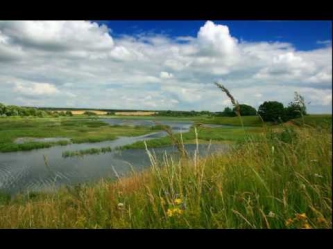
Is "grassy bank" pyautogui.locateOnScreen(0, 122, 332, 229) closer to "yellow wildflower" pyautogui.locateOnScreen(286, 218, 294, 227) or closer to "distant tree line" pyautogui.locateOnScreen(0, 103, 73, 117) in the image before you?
"yellow wildflower" pyautogui.locateOnScreen(286, 218, 294, 227)

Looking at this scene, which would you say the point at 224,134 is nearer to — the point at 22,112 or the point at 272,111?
the point at 272,111

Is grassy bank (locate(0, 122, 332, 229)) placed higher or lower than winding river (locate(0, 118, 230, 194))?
higher

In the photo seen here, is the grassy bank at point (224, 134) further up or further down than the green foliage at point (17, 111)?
further down

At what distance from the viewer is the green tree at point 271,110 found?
3.63 m

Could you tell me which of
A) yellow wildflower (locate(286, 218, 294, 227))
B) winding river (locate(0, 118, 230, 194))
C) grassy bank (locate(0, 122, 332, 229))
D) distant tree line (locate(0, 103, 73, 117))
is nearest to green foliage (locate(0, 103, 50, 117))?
distant tree line (locate(0, 103, 73, 117))

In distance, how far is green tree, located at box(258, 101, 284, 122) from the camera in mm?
3629

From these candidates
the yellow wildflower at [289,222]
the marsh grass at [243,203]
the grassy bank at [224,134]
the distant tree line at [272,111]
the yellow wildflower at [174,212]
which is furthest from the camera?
the grassy bank at [224,134]

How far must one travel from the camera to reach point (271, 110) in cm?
372

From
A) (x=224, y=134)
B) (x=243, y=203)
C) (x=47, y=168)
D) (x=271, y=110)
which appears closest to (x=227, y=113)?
(x=271, y=110)

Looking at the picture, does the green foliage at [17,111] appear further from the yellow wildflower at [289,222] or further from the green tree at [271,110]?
the yellow wildflower at [289,222]

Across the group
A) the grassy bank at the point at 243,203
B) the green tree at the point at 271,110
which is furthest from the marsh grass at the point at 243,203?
the green tree at the point at 271,110

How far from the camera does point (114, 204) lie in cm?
297

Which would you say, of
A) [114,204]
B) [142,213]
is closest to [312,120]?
[142,213]
